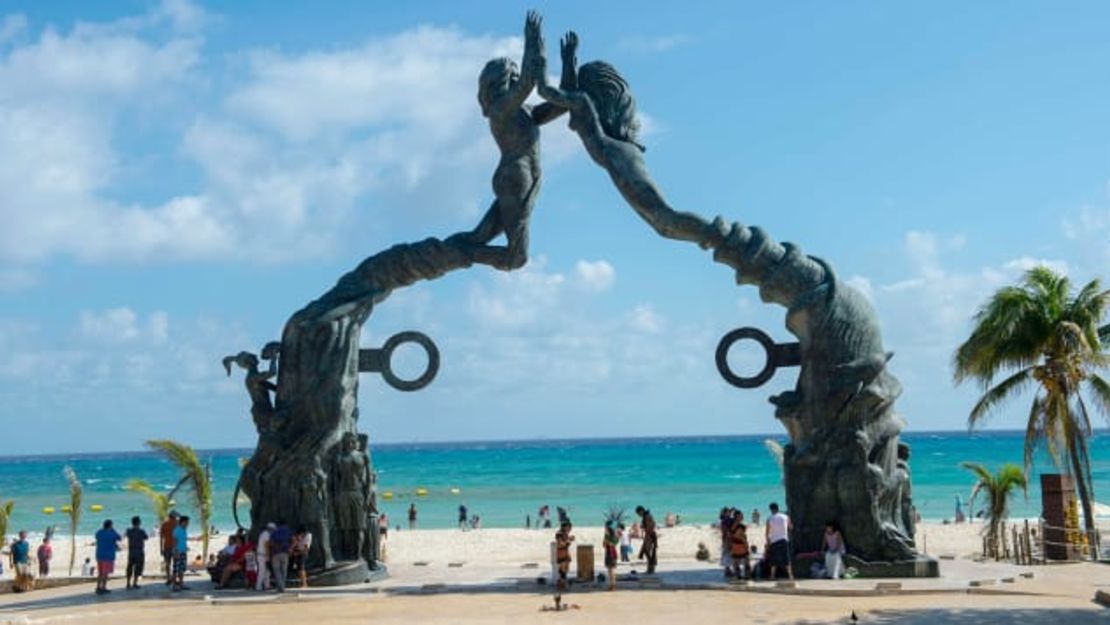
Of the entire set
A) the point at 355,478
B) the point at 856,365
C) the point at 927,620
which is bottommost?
the point at 927,620

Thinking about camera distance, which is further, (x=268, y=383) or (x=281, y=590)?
(x=268, y=383)

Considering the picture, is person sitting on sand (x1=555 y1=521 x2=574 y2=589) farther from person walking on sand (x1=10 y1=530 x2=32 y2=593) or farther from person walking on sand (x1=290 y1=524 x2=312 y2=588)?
person walking on sand (x1=10 y1=530 x2=32 y2=593)

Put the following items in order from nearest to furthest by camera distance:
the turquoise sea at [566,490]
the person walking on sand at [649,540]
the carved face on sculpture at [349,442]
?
the carved face on sculpture at [349,442] → the person walking on sand at [649,540] → the turquoise sea at [566,490]

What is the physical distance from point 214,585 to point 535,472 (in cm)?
8661

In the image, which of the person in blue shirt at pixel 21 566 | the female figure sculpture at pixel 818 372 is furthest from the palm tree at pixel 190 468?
the female figure sculpture at pixel 818 372

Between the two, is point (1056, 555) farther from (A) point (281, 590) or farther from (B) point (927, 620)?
(A) point (281, 590)

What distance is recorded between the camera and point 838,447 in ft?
51.6

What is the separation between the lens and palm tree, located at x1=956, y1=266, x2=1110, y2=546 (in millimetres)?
20250

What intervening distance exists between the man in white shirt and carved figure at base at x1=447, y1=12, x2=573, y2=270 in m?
5.17

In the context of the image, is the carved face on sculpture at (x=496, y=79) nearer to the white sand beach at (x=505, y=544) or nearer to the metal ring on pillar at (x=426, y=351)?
the metal ring on pillar at (x=426, y=351)

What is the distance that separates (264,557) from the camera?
51.7ft

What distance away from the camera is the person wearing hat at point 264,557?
619 inches

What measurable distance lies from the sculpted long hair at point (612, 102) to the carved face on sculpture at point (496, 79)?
1.12 m

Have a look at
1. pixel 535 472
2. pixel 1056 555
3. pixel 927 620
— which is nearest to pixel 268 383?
pixel 927 620
